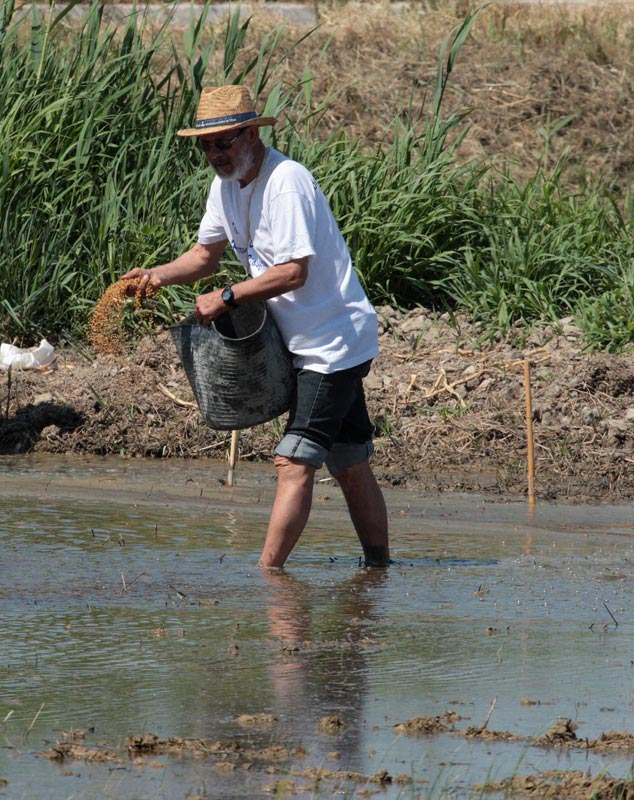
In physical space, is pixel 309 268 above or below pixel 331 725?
above

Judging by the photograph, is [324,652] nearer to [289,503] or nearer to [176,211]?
[289,503]

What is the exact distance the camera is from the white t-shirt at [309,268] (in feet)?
16.7

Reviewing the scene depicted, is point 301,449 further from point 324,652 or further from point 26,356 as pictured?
point 26,356

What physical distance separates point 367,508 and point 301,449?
18.7 inches

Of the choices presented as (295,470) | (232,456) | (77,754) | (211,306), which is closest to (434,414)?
(232,456)

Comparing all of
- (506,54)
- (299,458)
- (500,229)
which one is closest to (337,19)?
(506,54)

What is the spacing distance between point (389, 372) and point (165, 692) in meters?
5.53

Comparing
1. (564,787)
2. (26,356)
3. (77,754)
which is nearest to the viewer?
(564,787)

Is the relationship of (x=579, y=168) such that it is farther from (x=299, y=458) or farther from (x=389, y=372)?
(x=299, y=458)

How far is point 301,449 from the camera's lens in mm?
5262

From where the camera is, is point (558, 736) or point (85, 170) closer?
point (558, 736)

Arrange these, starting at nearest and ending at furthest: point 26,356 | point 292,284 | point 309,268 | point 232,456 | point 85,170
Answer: point 292,284 → point 309,268 → point 232,456 → point 26,356 → point 85,170

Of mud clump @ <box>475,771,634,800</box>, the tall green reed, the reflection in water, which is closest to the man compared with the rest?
the reflection in water

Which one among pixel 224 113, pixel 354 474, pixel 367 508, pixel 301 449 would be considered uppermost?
pixel 224 113
